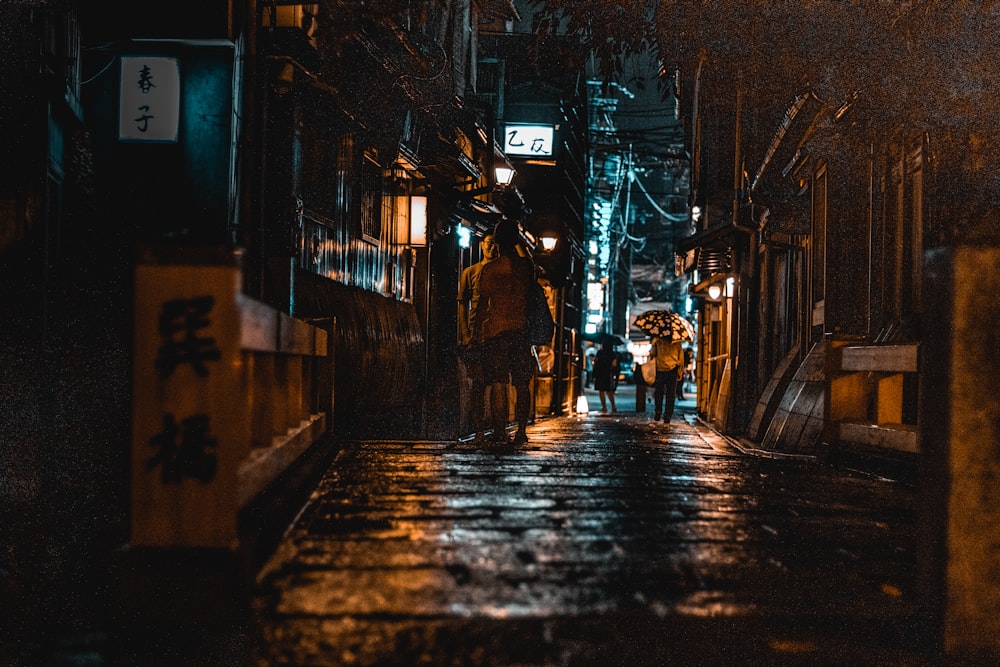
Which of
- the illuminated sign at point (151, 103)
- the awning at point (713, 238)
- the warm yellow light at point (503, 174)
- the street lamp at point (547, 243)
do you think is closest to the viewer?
the illuminated sign at point (151, 103)

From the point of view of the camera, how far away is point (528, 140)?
3125 cm

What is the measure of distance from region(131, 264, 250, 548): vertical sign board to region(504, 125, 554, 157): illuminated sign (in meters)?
27.8

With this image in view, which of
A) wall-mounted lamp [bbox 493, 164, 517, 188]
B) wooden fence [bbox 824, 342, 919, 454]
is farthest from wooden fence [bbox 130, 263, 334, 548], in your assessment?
wall-mounted lamp [bbox 493, 164, 517, 188]

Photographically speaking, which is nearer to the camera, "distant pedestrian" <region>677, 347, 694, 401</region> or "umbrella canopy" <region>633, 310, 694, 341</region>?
"umbrella canopy" <region>633, 310, 694, 341</region>

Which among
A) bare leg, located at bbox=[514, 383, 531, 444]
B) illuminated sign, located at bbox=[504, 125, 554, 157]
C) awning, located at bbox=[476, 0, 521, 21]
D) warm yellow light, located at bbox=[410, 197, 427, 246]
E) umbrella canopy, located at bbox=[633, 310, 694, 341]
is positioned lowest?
bare leg, located at bbox=[514, 383, 531, 444]

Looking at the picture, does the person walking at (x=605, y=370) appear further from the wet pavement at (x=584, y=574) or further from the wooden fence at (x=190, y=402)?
the wooden fence at (x=190, y=402)

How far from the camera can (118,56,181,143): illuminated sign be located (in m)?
11.0

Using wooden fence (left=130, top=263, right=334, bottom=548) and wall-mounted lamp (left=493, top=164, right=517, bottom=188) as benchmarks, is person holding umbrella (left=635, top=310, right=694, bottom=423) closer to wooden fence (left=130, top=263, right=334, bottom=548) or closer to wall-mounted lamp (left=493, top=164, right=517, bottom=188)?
wall-mounted lamp (left=493, top=164, right=517, bottom=188)

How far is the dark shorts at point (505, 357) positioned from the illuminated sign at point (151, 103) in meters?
4.64

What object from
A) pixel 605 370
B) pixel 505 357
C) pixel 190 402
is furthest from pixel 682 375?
pixel 190 402

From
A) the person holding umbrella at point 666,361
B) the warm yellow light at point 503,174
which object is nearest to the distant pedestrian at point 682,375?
the person holding umbrella at point 666,361

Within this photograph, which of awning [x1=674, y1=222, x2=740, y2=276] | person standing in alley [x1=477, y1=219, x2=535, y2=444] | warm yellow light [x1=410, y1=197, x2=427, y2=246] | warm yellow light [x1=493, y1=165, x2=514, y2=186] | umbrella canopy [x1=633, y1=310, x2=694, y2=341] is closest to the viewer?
person standing in alley [x1=477, y1=219, x2=535, y2=444]

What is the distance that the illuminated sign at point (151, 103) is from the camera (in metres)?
11.0

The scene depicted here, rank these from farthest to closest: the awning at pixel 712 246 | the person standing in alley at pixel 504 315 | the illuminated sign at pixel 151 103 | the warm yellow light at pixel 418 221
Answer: the awning at pixel 712 246, the warm yellow light at pixel 418 221, the illuminated sign at pixel 151 103, the person standing in alley at pixel 504 315
